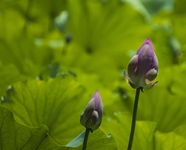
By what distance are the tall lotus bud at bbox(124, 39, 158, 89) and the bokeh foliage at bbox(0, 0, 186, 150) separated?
2.4 inches

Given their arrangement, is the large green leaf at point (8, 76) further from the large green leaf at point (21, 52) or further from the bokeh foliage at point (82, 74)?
the large green leaf at point (21, 52)

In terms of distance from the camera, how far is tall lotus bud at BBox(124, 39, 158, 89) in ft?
1.58

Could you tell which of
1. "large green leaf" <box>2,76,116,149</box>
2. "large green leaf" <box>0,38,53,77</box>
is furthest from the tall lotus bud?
"large green leaf" <box>0,38,53,77</box>

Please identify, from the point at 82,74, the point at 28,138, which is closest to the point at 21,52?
the point at 82,74

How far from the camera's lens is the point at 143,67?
48 cm

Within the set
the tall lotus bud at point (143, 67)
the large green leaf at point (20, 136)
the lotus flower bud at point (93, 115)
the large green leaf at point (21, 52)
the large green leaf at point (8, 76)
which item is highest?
the large green leaf at point (21, 52)

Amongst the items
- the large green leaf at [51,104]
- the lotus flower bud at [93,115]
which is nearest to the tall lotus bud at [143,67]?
the lotus flower bud at [93,115]

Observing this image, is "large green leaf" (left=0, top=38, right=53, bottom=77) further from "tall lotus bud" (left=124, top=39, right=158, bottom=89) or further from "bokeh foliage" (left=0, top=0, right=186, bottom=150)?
"tall lotus bud" (left=124, top=39, right=158, bottom=89)

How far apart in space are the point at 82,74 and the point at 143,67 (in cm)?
25

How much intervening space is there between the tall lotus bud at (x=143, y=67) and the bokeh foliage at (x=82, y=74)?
60 mm

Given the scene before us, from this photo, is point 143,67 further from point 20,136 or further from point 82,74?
point 82,74

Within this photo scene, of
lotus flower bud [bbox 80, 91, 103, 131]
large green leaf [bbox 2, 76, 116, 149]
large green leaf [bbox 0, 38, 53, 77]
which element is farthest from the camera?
large green leaf [bbox 0, 38, 53, 77]

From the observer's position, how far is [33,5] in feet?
3.43

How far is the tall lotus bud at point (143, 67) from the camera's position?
1.58 feet
